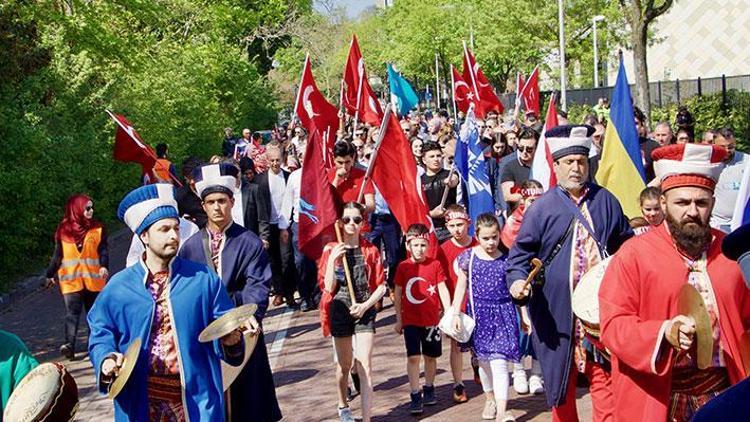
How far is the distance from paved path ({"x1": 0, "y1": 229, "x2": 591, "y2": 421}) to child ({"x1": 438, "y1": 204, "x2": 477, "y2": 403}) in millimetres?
163

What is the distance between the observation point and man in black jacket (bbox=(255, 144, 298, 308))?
14906 mm

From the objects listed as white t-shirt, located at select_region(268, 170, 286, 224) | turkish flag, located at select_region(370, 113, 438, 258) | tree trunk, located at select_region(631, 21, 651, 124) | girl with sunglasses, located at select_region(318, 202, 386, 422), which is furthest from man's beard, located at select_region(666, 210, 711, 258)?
tree trunk, located at select_region(631, 21, 651, 124)

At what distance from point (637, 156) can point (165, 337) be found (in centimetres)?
481

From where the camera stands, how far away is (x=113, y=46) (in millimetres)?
25219

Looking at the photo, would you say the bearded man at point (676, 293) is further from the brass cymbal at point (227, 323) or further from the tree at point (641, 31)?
the tree at point (641, 31)

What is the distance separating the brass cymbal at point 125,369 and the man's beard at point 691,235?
243 cm

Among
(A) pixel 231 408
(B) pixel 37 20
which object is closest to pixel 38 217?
(B) pixel 37 20

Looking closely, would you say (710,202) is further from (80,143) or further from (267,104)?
(267,104)

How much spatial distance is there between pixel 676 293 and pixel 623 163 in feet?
14.1

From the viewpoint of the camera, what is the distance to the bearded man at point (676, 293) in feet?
16.1

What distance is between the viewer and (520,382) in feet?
31.6

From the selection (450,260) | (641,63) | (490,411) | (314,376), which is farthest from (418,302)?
(641,63)

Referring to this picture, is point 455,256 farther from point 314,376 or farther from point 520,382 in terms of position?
point 314,376

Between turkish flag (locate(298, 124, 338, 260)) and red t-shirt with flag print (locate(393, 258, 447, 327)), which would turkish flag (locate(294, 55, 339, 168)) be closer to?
turkish flag (locate(298, 124, 338, 260))
